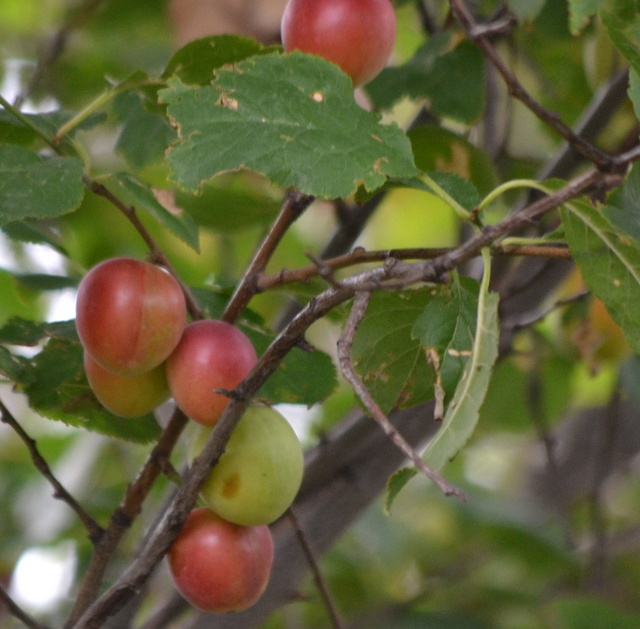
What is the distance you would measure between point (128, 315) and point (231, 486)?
0.13 m

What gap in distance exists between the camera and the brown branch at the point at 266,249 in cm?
59

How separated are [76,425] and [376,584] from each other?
3.14ft

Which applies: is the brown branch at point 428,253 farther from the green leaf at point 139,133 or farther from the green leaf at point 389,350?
the green leaf at point 139,133

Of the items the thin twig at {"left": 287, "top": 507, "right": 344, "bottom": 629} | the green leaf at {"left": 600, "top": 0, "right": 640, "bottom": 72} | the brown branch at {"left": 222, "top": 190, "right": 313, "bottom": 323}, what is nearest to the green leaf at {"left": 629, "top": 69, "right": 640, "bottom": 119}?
the green leaf at {"left": 600, "top": 0, "right": 640, "bottom": 72}

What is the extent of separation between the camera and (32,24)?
148 cm

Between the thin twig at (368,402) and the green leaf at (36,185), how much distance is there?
0.64 feet

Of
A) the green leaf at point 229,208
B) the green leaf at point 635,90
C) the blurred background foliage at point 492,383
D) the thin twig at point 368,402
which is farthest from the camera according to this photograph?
the blurred background foliage at point 492,383

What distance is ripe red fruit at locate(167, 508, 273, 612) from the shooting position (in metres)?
0.58

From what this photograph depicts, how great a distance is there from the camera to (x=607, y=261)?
0.54 metres

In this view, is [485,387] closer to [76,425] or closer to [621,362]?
[76,425]

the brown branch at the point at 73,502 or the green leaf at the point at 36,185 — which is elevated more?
the green leaf at the point at 36,185

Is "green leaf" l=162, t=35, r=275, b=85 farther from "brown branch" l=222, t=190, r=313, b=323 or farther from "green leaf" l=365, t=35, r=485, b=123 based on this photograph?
"green leaf" l=365, t=35, r=485, b=123

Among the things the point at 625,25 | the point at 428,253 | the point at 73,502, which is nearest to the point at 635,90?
the point at 625,25

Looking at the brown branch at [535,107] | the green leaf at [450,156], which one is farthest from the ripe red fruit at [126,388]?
the green leaf at [450,156]
